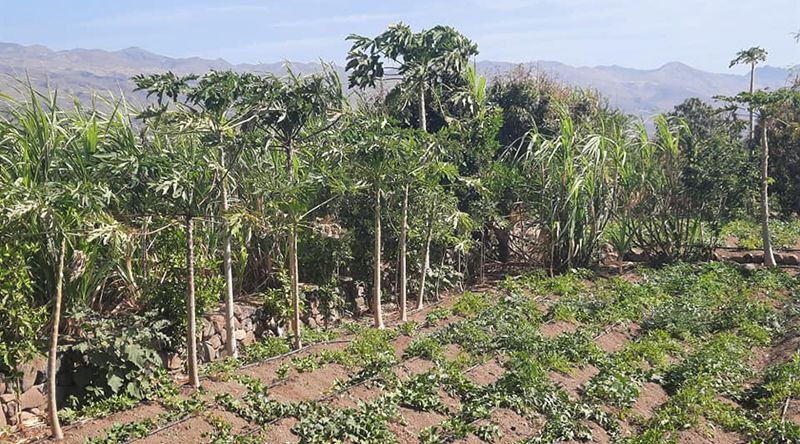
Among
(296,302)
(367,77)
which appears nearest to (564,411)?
(296,302)

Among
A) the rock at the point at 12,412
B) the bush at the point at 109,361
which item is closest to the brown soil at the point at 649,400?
the bush at the point at 109,361

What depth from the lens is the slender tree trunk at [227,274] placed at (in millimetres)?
6605

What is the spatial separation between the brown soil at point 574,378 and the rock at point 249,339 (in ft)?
10.8

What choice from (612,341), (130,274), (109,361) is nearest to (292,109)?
(130,274)

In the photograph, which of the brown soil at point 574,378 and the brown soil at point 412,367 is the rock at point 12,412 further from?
the brown soil at point 574,378

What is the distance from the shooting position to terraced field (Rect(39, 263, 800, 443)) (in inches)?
223

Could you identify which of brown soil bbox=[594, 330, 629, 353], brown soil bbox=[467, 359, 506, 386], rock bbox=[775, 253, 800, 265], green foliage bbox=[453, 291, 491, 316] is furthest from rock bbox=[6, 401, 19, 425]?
rock bbox=[775, 253, 800, 265]

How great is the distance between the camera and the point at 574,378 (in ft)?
23.8

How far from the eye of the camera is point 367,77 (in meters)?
8.97

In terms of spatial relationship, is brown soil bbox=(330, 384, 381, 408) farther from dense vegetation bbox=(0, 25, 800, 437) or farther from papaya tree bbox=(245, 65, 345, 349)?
papaya tree bbox=(245, 65, 345, 349)

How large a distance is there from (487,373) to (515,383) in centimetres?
62

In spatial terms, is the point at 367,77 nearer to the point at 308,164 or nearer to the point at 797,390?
the point at 308,164

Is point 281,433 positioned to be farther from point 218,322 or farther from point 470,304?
point 470,304

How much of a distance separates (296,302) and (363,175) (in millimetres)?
1647
